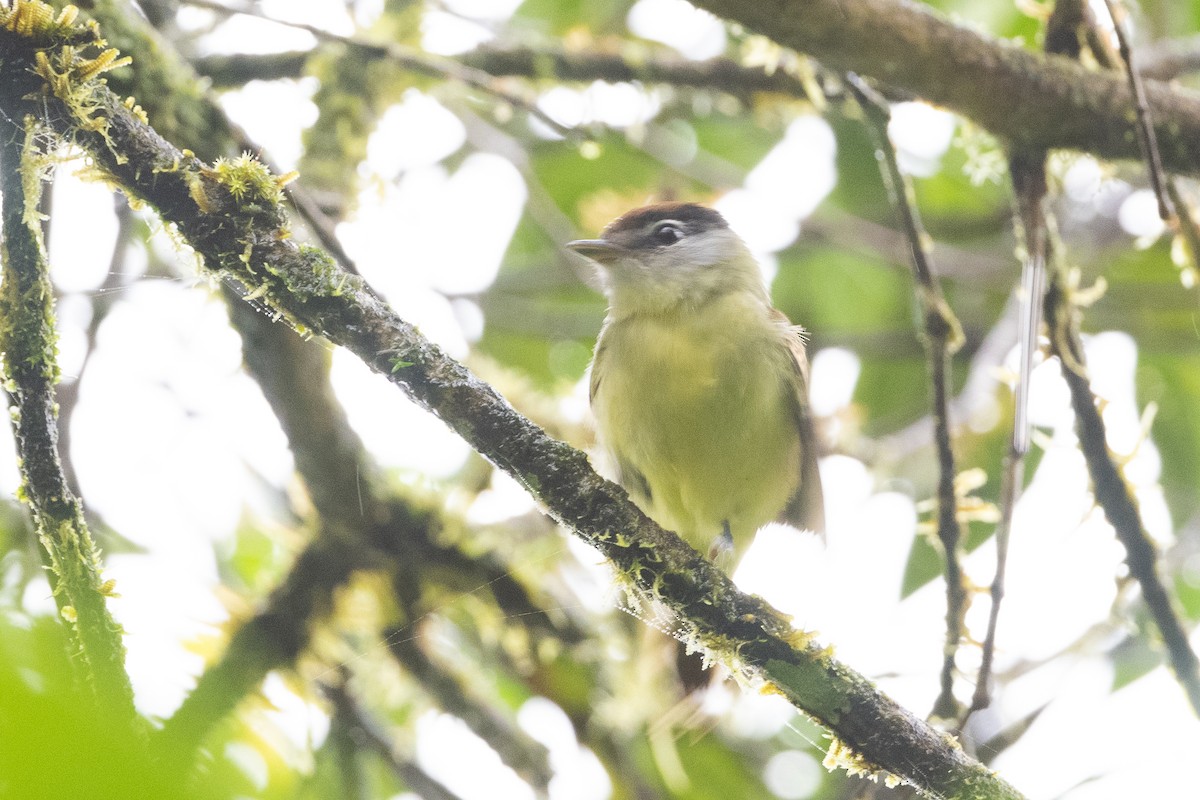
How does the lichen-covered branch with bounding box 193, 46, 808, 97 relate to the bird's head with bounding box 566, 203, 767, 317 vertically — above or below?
above

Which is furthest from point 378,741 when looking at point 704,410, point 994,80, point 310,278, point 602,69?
point 994,80

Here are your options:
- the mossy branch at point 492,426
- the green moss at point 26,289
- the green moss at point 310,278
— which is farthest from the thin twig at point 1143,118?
the green moss at point 26,289

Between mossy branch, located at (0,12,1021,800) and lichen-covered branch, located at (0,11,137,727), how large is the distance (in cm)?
8

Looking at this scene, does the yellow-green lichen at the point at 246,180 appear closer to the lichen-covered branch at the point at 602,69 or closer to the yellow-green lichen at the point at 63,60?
the yellow-green lichen at the point at 63,60

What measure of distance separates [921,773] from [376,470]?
72.3 inches

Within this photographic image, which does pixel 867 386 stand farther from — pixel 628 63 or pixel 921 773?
pixel 921 773

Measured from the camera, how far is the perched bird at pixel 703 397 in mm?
3027

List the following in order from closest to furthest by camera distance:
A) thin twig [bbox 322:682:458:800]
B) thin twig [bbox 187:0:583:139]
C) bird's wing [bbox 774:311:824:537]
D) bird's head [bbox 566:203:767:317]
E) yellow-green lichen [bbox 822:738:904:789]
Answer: yellow-green lichen [bbox 822:738:904:789], thin twig [bbox 187:0:583:139], thin twig [bbox 322:682:458:800], bird's wing [bbox 774:311:824:537], bird's head [bbox 566:203:767:317]

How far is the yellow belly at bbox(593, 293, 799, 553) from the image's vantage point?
3.02 m

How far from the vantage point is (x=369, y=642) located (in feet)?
10.3

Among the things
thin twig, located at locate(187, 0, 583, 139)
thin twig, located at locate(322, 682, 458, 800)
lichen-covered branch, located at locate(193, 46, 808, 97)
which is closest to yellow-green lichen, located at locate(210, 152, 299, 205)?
thin twig, located at locate(187, 0, 583, 139)

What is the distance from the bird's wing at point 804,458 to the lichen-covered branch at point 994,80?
78 centimetres

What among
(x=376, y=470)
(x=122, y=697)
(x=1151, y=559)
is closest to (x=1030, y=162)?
(x=1151, y=559)

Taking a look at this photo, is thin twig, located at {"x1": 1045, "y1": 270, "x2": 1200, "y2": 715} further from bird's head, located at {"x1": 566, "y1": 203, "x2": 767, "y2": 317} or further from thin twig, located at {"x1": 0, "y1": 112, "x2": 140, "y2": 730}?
thin twig, located at {"x1": 0, "y1": 112, "x2": 140, "y2": 730}
